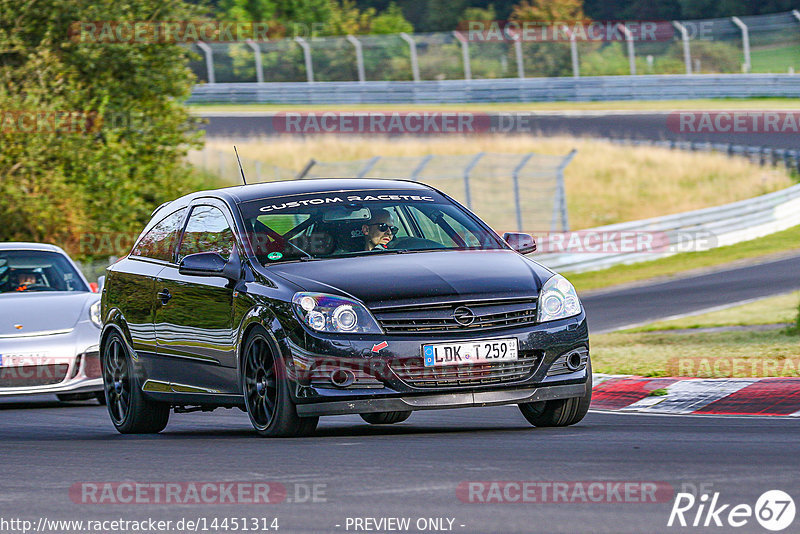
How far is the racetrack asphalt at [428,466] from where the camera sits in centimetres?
533

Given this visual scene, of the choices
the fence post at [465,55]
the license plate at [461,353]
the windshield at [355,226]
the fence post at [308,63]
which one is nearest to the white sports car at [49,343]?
the windshield at [355,226]

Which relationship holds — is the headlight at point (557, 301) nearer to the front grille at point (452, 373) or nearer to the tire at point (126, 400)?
the front grille at point (452, 373)

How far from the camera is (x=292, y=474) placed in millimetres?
6410

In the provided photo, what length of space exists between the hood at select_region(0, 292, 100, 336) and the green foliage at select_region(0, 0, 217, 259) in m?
12.4

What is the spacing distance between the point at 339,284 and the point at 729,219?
20208 mm

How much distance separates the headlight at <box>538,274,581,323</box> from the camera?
7.95 meters

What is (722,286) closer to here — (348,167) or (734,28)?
(348,167)

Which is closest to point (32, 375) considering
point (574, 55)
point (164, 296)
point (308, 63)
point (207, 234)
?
point (164, 296)

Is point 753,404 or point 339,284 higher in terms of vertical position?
point 339,284

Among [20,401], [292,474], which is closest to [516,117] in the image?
[20,401]

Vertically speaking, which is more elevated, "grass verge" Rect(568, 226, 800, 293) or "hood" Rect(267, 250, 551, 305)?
"hood" Rect(267, 250, 551, 305)

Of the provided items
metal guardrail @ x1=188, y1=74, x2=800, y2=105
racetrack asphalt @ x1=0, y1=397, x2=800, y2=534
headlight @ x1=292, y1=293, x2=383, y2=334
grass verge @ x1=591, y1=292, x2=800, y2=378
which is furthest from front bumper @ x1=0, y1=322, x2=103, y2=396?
metal guardrail @ x1=188, y1=74, x2=800, y2=105

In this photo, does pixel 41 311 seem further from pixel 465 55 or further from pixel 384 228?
pixel 465 55

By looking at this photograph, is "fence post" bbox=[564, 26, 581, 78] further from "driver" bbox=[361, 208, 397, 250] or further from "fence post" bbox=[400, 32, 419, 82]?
"driver" bbox=[361, 208, 397, 250]
